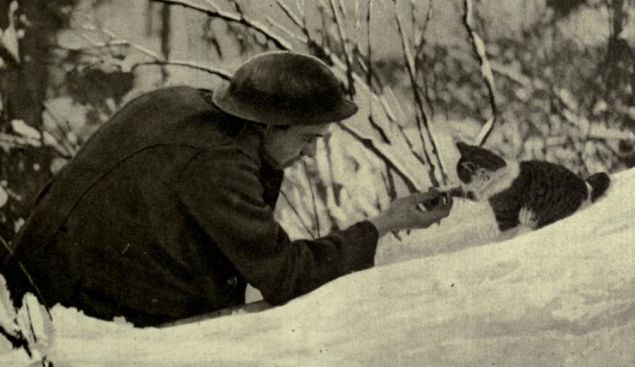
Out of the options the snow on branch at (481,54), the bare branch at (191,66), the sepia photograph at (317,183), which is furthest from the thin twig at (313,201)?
the snow on branch at (481,54)

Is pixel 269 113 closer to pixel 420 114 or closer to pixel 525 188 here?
pixel 420 114

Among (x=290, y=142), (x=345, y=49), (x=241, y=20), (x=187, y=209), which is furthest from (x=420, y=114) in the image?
(x=187, y=209)

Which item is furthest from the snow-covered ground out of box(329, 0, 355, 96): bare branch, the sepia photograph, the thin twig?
box(329, 0, 355, 96): bare branch

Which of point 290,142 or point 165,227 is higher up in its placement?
point 290,142

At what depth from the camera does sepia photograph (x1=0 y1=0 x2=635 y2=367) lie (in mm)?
1919

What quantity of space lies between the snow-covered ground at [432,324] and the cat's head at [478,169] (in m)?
0.15

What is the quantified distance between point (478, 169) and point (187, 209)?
695 mm

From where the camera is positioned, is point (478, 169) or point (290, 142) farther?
point (478, 169)

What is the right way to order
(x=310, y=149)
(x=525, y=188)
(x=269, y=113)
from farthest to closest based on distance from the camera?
(x=525, y=188)
(x=310, y=149)
(x=269, y=113)

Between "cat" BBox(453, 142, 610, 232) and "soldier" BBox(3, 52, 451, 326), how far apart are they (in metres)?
0.32

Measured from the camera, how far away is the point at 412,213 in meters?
2.05

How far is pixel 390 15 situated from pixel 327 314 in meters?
0.72

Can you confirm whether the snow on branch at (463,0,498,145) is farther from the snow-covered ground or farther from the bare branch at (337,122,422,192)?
the snow-covered ground

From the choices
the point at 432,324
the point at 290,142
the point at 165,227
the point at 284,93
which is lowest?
the point at 432,324
